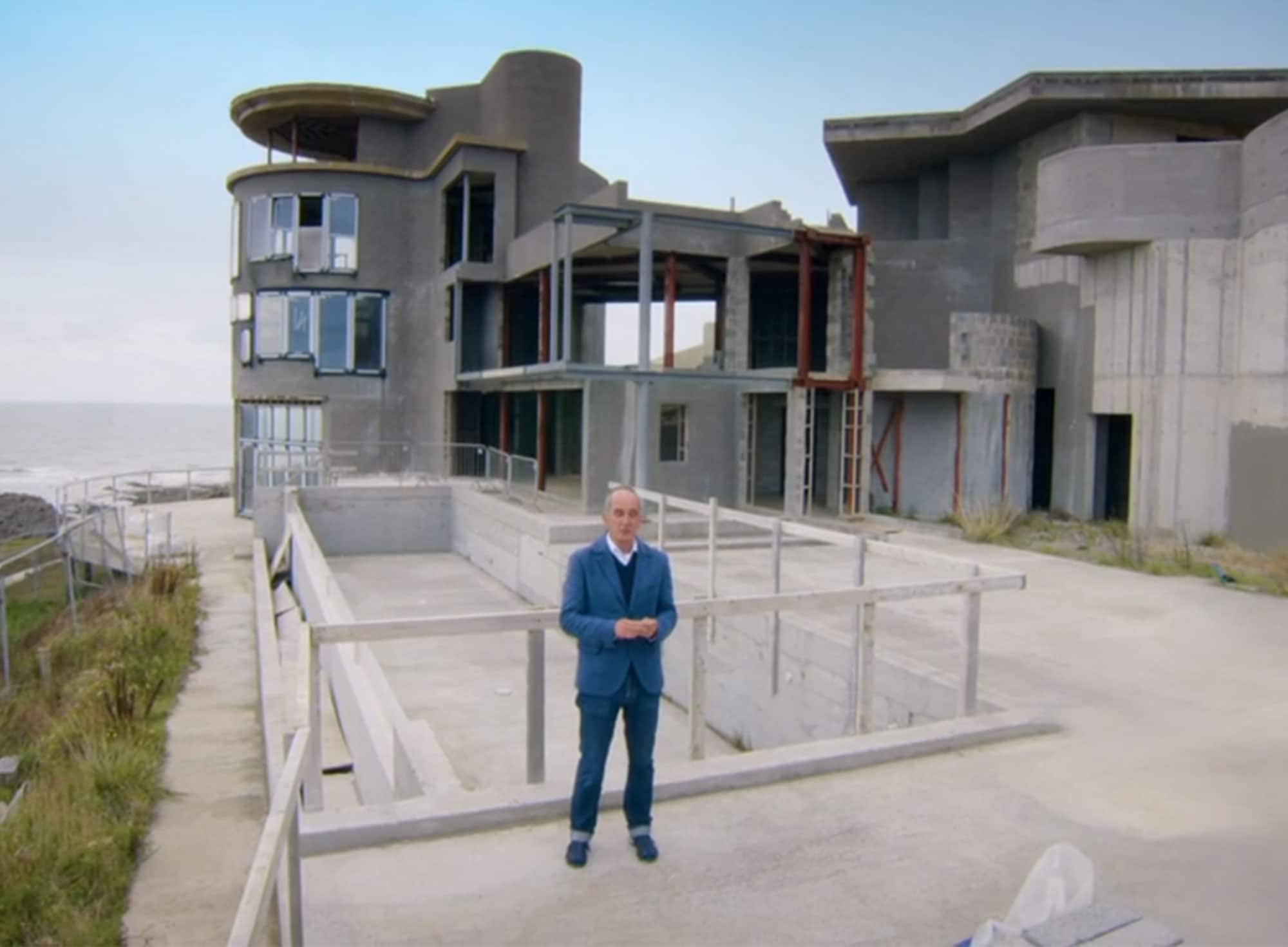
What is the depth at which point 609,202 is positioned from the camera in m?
19.6

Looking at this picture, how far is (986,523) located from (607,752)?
550 inches

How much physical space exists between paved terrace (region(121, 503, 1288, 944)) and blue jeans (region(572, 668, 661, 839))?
17 centimetres

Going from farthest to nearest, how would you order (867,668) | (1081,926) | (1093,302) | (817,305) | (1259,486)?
(817,305) → (1093,302) → (1259,486) → (867,668) → (1081,926)

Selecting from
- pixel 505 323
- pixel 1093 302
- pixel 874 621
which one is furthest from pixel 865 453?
pixel 874 621

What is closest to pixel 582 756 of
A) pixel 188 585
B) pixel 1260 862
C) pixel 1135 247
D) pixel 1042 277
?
pixel 1260 862

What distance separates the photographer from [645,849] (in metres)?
4.68

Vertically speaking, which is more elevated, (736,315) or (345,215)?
(345,215)

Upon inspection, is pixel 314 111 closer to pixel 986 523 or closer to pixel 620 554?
pixel 986 523

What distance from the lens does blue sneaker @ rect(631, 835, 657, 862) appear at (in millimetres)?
4660

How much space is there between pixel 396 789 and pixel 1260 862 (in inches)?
208

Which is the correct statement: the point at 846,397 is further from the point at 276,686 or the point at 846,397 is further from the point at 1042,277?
the point at 276,686

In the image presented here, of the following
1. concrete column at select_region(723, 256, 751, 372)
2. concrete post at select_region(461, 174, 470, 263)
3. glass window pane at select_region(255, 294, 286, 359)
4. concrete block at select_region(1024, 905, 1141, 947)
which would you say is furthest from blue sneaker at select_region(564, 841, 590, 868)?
glass window pane at select_region(255, 294, 286, 359)

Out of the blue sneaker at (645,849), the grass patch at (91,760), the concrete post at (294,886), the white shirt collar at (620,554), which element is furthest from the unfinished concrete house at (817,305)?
the concrete post at (294,886)

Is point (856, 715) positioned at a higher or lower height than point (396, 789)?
higher
